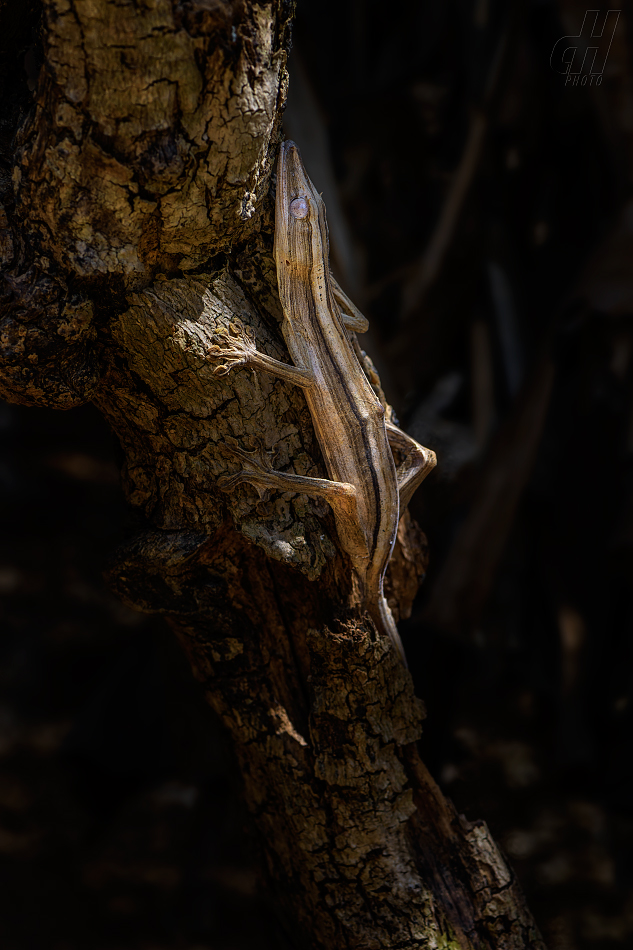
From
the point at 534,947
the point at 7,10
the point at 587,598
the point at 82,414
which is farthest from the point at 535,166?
the point at 534,947

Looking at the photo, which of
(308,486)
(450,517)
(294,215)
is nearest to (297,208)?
(294,215)

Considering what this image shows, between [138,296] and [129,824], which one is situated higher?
[138,296]

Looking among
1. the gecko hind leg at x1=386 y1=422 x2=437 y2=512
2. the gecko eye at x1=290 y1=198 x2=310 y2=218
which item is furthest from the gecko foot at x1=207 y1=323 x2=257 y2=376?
the gecko hind leg at x1=386 y1=422 x2=437 y2=512

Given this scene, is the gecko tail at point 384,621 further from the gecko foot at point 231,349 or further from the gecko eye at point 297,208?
the gecko eye at point 297,208

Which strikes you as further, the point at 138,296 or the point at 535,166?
the point at 535,166

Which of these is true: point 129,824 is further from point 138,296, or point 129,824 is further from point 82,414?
point 138,296

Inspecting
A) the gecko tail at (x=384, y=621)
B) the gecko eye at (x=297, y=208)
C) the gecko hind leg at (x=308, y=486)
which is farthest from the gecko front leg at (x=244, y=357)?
the gecko tail at (x=384, y=621)
